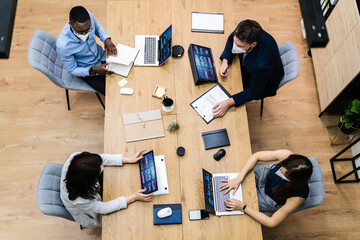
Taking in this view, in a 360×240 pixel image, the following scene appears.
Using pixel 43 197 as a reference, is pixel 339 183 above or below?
below

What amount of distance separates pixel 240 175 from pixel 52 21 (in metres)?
3.20

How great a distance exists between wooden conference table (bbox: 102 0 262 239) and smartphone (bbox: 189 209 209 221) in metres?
0.03

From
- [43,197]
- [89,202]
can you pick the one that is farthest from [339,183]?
[43,197]

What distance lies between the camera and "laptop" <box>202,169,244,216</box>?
206cm

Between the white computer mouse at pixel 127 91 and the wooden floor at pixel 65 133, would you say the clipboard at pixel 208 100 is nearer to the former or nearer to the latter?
the white computer mouse at pixel 127 91

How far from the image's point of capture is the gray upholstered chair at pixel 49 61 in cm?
244

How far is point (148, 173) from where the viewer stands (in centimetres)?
210

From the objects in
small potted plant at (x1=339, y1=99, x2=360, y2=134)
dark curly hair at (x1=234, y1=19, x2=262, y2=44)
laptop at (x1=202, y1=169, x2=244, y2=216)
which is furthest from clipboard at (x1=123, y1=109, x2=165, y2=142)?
small potted plant at (x1=339, y1=99, x2=360, y2=134)

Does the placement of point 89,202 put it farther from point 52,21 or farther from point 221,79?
point 52,21

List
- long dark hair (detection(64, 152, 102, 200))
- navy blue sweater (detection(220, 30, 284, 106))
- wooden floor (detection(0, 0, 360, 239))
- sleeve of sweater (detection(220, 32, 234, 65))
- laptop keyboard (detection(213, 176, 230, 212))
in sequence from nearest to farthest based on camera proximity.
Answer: long dark hair (detection(64, 152, 102, 200))
laptop keyboard (detection(213, 176, 230, 212))
navy blue sweater (detection(220, 30, 284, 106))
sleeve of sweater (detection(220, 32, 234, 65))
wooden floor (detection(0, 0, 360, 239))

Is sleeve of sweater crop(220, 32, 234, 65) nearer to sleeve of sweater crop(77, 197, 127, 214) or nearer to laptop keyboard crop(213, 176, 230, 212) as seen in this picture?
laptop keyboard crop(213, 176, 230, 212)

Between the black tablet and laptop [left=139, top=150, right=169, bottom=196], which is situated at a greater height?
the black tablet

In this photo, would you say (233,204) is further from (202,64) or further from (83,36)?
(83,36)

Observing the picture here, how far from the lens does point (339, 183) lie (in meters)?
3.05
